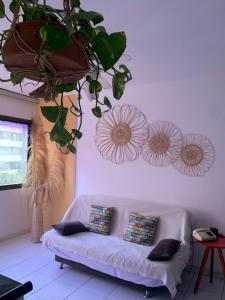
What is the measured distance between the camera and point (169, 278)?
2.37 m

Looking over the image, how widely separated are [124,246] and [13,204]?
2219 millimetres

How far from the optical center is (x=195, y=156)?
10.8 feet

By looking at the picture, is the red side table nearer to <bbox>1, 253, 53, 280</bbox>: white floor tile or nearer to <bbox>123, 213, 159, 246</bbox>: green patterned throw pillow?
<bbox>123, 213, 159, 246</bbox>: green patterned throw pillow

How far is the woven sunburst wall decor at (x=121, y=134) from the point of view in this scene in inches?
144

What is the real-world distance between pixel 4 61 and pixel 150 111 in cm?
298

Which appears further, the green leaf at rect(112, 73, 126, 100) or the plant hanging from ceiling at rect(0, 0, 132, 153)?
the green leaf at rect(112, 73, 126, 100)

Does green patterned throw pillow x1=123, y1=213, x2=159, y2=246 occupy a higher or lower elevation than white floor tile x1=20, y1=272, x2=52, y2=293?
higher

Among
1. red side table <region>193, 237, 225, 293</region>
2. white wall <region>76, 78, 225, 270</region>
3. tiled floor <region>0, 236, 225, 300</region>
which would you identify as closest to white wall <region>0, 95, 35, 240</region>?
tiled floor <region>0, 236, 225, 300</region>

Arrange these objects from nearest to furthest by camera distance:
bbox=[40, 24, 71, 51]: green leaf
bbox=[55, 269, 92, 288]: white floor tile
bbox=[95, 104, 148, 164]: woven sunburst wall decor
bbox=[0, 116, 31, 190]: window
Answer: bbox=[40, 24, 71, 51]: green leaf, bbox=[55, 269, 92, 288]: white floor tile, bbox=[95, 104, 148, 164]: woven sunburst wall decor, bbox=[0, 116, 31, 190]: window

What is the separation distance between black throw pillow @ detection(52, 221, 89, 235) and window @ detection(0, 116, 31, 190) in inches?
54.6

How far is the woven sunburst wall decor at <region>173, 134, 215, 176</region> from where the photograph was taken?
320 centimetres

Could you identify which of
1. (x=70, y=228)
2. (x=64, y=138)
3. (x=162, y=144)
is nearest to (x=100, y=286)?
(x=70, y=228)

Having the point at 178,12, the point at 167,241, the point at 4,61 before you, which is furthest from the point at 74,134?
the point at 167,241

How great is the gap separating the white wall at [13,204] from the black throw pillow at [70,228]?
1.24 meters
